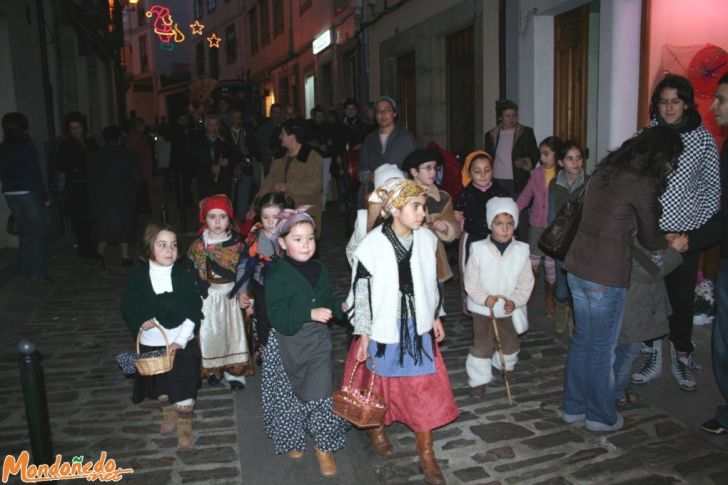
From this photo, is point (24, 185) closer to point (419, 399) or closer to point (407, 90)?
point (419, 399)

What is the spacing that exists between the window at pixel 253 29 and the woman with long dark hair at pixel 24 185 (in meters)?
24.9

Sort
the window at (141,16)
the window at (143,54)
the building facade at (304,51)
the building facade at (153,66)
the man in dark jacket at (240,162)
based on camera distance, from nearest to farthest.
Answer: the man in dark jacket at (240,162) < the building facade at (304,51) < the building facade at (153,66) < the window at (141,16) < the window at (143,54)

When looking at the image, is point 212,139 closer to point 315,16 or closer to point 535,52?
point 535,52

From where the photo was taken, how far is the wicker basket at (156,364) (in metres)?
3.95

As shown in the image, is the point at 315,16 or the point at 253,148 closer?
the point at 253,148

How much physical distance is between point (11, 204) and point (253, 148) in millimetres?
3849

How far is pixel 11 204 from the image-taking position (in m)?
8.13

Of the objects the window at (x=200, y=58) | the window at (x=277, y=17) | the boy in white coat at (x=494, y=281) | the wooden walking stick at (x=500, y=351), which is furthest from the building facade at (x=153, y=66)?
the wooden walking stick at (x=500, y=351)

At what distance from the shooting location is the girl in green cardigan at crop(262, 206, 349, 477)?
3811mm

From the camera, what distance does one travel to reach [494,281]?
4.88 meters

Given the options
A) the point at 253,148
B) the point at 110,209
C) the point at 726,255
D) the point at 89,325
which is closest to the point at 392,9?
the point at 253,148

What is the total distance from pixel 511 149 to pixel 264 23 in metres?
24.1

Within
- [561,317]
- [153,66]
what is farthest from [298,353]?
[153,66]

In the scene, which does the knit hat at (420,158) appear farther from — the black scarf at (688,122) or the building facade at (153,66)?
the building facade at (153,66)
